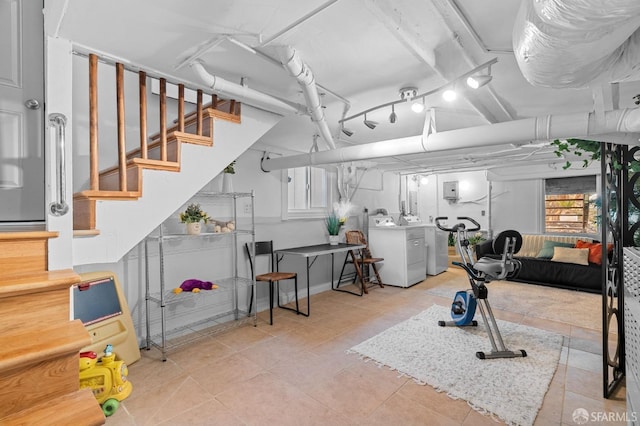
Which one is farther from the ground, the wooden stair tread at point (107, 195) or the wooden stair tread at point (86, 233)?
the wooden stair tread at point (107, 195)

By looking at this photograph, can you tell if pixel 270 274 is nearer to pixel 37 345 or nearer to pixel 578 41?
Result: pixel 37 345

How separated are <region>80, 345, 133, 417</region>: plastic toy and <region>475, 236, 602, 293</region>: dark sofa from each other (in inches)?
Result: 196

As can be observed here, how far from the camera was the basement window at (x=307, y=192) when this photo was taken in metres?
4.84

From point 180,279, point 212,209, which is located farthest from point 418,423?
point 212,209

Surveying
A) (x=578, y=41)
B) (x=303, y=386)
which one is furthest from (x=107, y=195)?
(x=578, y=41)

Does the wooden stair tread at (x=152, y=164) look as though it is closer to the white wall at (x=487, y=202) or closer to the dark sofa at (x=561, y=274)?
the dark sofa at (x=561, y=274)

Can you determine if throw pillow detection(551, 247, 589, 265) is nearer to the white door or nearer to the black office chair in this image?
the black office chair

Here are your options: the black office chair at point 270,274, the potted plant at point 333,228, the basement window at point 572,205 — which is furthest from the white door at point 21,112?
the basement window at point 572,205

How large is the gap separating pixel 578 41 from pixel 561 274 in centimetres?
526

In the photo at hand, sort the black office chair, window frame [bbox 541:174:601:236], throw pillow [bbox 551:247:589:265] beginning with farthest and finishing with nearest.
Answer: window frame [bbox 541:174:601:236], throw pillow [bbox 551:247:589:265], the black office chair

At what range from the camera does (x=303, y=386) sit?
2361mm

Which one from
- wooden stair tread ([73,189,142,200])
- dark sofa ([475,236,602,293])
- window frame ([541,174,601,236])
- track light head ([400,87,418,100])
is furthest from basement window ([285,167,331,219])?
window frame ([541,174,601,236])

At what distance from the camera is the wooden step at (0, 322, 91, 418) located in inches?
41.3

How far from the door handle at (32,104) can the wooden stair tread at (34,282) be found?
1.14m
